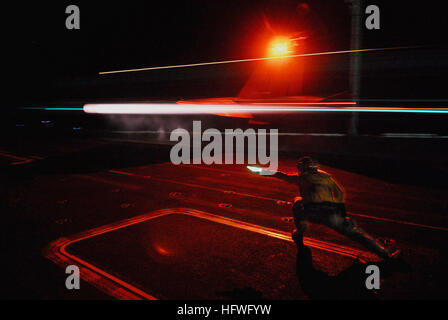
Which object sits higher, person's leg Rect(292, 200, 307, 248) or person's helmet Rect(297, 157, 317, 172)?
A: person's helmet Rect(297, 157, 317, 172)

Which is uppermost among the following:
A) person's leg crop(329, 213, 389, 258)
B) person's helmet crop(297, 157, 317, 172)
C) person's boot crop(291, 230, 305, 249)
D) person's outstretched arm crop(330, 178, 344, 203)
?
person's helmet crop(297, 157, 317, 172)

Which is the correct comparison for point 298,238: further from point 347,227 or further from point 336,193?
point 336,193

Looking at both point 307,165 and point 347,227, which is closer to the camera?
point 347,227

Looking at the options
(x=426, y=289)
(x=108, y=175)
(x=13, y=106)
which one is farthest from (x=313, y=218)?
(x=13, y=106)

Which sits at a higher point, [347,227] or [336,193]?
[336,193]

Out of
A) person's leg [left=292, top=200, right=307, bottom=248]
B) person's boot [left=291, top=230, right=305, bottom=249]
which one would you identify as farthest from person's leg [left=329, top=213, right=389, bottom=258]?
person's boot [left=291, top=230, right=305, bottom=249]

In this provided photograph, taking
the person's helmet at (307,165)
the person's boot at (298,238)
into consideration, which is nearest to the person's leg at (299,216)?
the person's boot at (298,238)

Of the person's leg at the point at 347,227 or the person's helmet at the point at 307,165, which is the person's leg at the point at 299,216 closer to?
the person's leg at the point at 347,227

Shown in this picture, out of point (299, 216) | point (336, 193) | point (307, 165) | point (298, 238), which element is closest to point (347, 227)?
point (336, 193)

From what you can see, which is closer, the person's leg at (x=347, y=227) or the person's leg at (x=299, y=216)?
the person's leg at (x=347, y=227)

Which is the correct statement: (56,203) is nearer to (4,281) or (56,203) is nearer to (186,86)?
(4,281)

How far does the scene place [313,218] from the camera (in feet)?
11.7

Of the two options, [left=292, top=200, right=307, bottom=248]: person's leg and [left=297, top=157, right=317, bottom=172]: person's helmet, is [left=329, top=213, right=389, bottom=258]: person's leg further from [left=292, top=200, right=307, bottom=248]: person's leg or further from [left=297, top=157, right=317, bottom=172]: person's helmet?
[left=297, top=157, right=317, bottom=172]: person's helmet

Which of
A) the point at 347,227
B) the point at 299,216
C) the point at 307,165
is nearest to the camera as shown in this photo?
the point at 347,227
